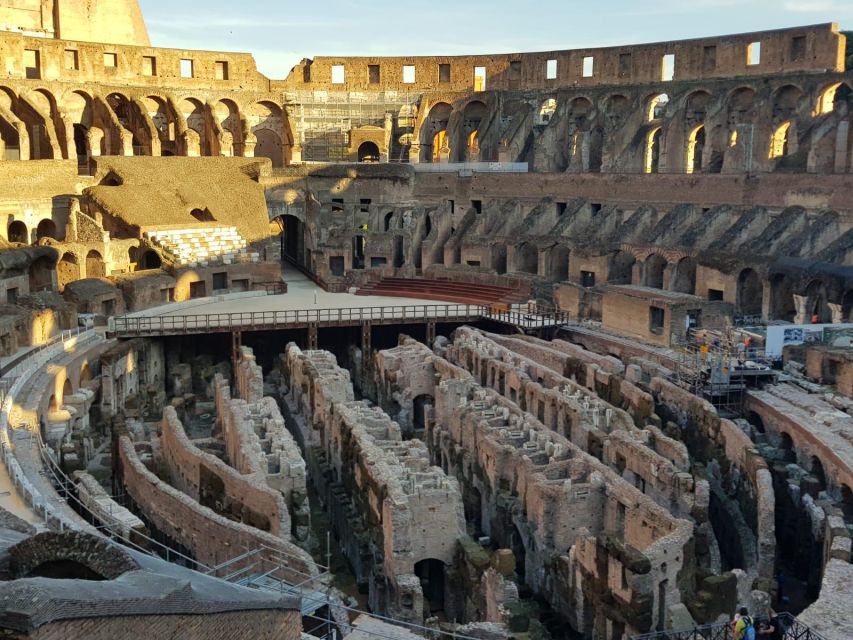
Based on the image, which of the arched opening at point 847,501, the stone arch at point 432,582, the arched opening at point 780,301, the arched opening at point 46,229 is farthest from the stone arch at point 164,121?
the arched opening at point 847,501

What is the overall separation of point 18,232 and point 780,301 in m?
28.9

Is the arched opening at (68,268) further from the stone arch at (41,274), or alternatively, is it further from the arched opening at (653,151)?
the arched opening at (653,151)

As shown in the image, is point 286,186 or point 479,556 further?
point 286,186

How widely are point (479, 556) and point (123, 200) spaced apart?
91.6ft

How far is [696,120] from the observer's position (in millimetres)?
43406

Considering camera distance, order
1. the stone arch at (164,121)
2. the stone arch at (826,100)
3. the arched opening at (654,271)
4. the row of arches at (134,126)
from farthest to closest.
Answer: the stone arch at (164,121), the row of arches at (134,126), the stone arch at (826,100), the arched opening at (654,271)

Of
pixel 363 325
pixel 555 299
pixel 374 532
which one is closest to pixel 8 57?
pixel 363 325

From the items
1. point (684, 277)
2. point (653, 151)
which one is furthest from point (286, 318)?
point (653, 151)

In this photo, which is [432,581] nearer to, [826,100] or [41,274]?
[41,274]

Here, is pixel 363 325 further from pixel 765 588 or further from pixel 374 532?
pixel 765 588

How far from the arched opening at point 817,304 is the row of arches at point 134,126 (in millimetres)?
27808

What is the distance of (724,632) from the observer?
1286cm

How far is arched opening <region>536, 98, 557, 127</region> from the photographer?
161ft

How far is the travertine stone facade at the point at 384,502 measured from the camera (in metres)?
16.5
